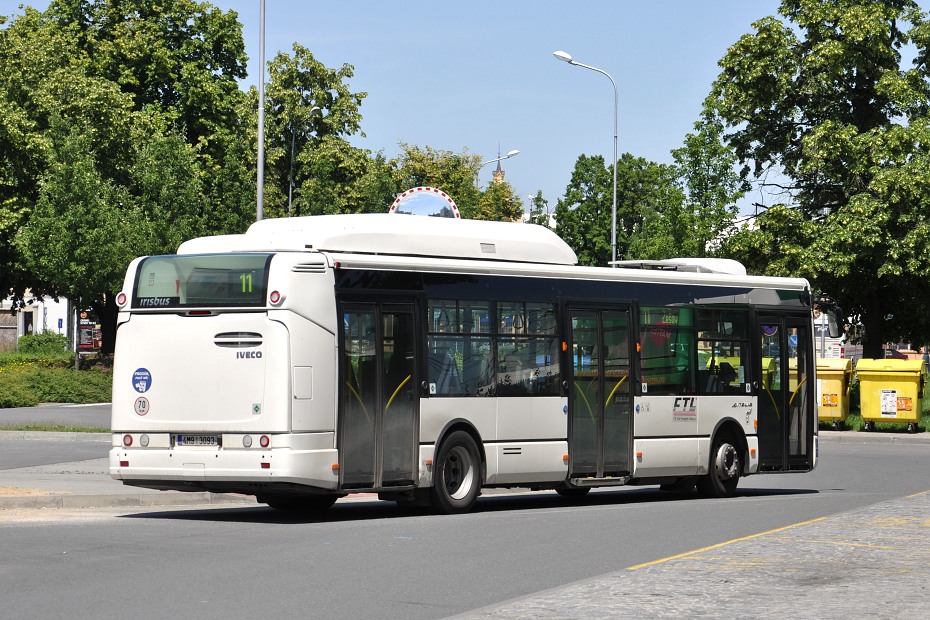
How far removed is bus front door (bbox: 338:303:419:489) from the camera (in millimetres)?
15609

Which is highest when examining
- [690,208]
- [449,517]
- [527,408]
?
[690,208]

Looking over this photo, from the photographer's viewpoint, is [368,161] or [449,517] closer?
[449,517]

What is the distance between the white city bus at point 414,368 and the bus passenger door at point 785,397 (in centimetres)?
61

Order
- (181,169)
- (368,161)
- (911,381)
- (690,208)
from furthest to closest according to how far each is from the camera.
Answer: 1. (368,161)
2. (181,169)
3. (690,208)
4. (911,381)

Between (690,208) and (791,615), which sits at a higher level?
(690,208)

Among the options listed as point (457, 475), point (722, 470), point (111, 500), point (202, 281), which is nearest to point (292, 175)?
point (722, 470)

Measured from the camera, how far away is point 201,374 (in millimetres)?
15453

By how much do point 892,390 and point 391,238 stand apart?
2430 cm

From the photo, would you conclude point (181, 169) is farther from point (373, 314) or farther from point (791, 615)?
point (791, 615)

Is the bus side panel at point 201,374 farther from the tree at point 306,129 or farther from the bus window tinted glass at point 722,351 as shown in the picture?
the tree at point 306,129

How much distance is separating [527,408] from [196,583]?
25.8ft

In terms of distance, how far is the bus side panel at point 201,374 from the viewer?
15109 millimetres

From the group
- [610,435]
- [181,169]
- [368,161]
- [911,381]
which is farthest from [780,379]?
[368,161]

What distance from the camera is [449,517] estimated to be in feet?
53.2
